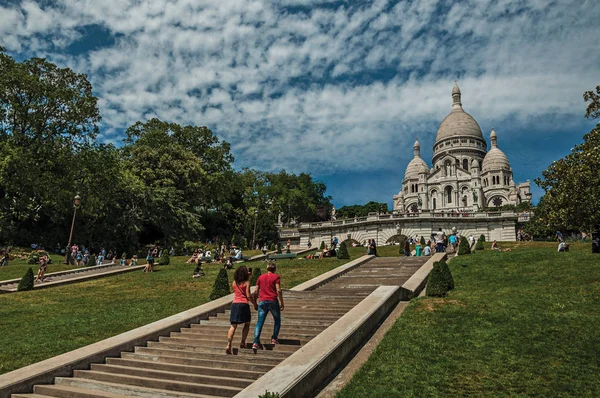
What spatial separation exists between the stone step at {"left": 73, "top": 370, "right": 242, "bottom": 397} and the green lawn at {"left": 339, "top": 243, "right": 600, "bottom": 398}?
76.7 inches

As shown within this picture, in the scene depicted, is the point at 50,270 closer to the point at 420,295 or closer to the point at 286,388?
the point at 420,295

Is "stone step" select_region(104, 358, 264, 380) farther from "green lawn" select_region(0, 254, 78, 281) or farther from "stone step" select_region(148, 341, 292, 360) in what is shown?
"green lawn" select_region(0, 254, 78, 281)

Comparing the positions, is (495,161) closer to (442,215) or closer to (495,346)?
(442,215)

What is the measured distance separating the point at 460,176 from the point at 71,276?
3349 inches

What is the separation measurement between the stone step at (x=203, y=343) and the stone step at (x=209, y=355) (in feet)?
1.16

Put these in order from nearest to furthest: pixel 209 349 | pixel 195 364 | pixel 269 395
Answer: pixel 269 395 → pixel 195 364 → pixel 209 349

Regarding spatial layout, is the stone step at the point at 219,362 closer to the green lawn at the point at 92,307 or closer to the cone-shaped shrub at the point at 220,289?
the green lawn at the point at 92,307

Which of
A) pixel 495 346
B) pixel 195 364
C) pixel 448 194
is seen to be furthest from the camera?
pixel 448 194

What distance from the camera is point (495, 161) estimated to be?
326 ft

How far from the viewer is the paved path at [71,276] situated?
21.0m

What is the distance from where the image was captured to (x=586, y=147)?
1773 centimetres

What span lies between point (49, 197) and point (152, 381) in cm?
2780

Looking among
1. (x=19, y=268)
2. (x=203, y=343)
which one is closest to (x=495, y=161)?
(x=19, y=268)

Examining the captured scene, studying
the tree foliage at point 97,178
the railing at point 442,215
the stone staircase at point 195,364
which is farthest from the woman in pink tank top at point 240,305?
the railing at point 442,215
